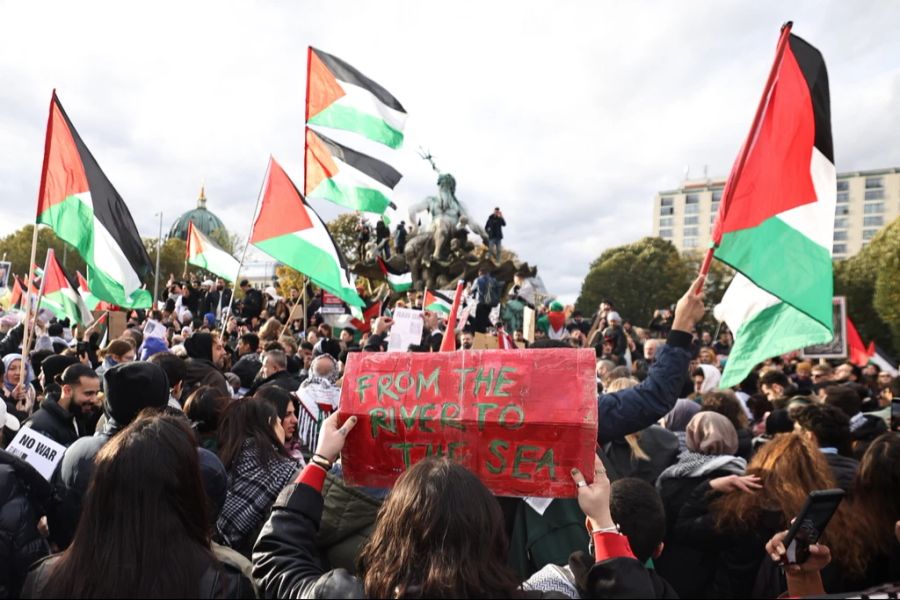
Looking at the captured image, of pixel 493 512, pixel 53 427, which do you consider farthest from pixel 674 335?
pixel 53 427

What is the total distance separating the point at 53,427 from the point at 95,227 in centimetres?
307

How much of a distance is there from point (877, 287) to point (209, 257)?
3866 cm

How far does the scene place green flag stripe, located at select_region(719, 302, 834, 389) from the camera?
14.2ft

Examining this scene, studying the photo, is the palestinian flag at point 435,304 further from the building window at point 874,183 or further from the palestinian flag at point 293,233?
the building window at point 874,183

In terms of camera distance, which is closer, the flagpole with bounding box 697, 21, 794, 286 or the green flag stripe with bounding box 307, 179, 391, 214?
the flagpole with bounding box 697, 21, 794, 286

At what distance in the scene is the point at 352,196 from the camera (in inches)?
393

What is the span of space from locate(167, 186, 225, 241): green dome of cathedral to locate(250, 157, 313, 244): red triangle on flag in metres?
88.7

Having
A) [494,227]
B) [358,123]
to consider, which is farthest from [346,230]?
[358,123]

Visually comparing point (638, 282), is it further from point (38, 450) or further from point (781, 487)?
point (38, 450)

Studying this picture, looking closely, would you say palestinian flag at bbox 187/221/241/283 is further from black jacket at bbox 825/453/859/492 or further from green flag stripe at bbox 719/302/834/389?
black jacket at bbox 825/453/859/492

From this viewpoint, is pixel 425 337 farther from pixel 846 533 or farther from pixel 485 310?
pixel 846 533

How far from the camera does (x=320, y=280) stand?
8273 mm

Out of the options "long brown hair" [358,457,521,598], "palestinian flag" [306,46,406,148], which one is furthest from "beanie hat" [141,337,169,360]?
"long brown hair" [358,457,521,598]

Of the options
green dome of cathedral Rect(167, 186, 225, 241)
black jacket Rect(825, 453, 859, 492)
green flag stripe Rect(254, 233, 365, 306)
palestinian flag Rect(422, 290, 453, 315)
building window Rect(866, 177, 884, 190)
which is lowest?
black jacket Rect(825, 453, 859, 492)
